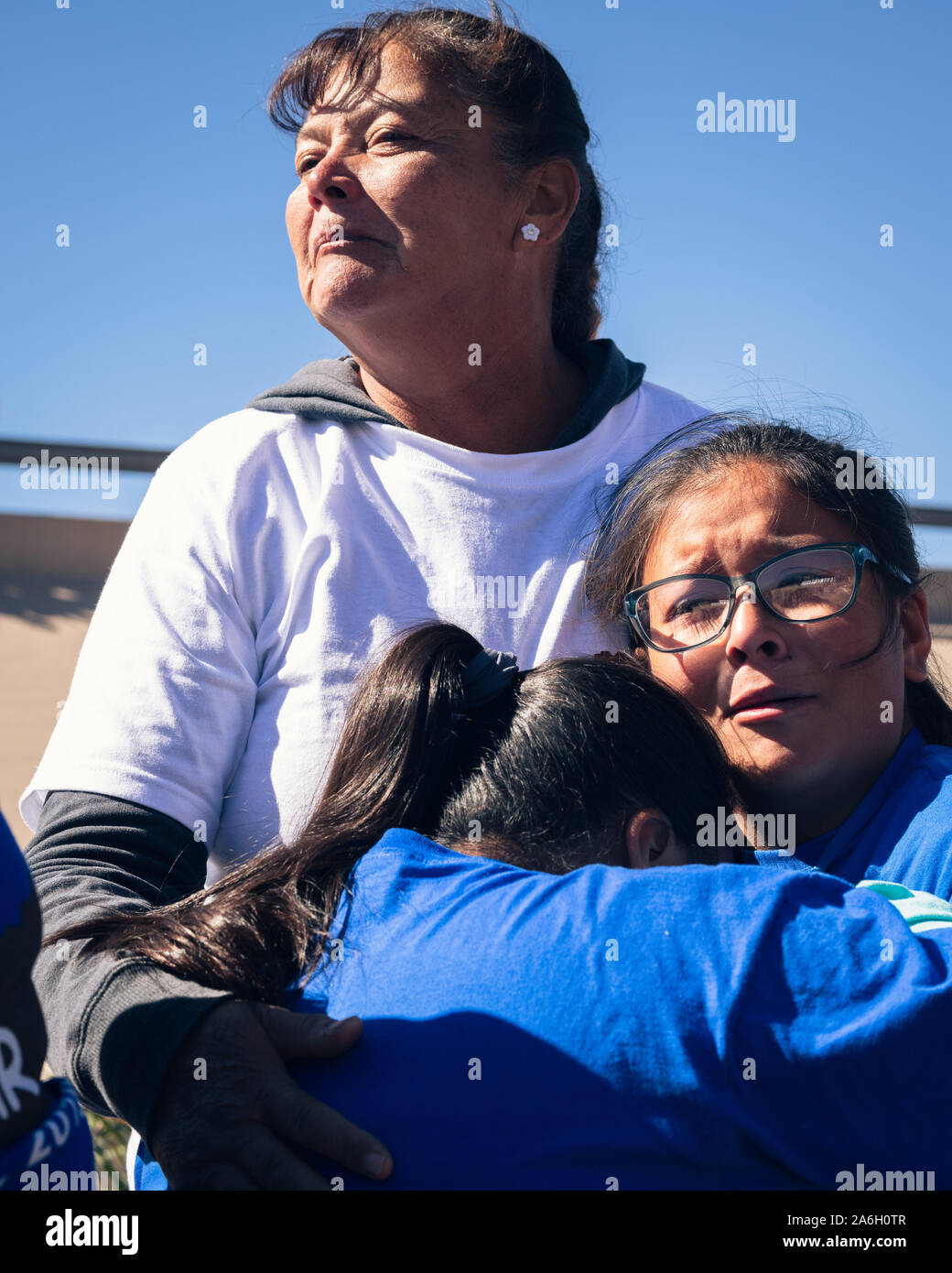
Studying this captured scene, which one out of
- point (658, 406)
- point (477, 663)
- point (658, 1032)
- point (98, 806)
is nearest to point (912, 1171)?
point (658, 1032)

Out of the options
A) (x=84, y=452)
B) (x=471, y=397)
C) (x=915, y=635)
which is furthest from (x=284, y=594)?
(x=84, y=452)

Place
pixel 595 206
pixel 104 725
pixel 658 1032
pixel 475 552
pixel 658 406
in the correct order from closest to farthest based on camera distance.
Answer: pixel 658 1032 < pixel 104 725 < pixel 475 552 < pixel 658 406 < pixel 595 206

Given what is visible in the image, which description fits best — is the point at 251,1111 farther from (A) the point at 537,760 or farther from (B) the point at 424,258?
(B) the point at 424,258

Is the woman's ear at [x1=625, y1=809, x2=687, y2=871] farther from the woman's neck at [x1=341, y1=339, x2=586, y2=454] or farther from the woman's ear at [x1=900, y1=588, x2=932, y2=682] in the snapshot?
the woman's neck at [x1=341, y1=339, x2=586, y2=454]

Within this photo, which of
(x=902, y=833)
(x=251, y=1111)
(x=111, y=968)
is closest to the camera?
(x=251, y=1111)

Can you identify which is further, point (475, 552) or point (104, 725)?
point (475, 552)

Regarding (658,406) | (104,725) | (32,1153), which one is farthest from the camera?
(658,406)

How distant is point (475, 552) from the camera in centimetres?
226

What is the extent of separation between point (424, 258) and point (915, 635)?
39.9 inches

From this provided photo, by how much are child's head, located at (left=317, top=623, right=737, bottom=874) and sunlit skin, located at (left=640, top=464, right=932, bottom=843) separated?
14 centimetres

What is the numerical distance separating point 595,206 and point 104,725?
156 centimetres

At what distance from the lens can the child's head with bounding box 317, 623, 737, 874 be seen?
1.55 m

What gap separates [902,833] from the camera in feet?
5.82

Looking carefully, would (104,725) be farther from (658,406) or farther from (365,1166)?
(658,406)
